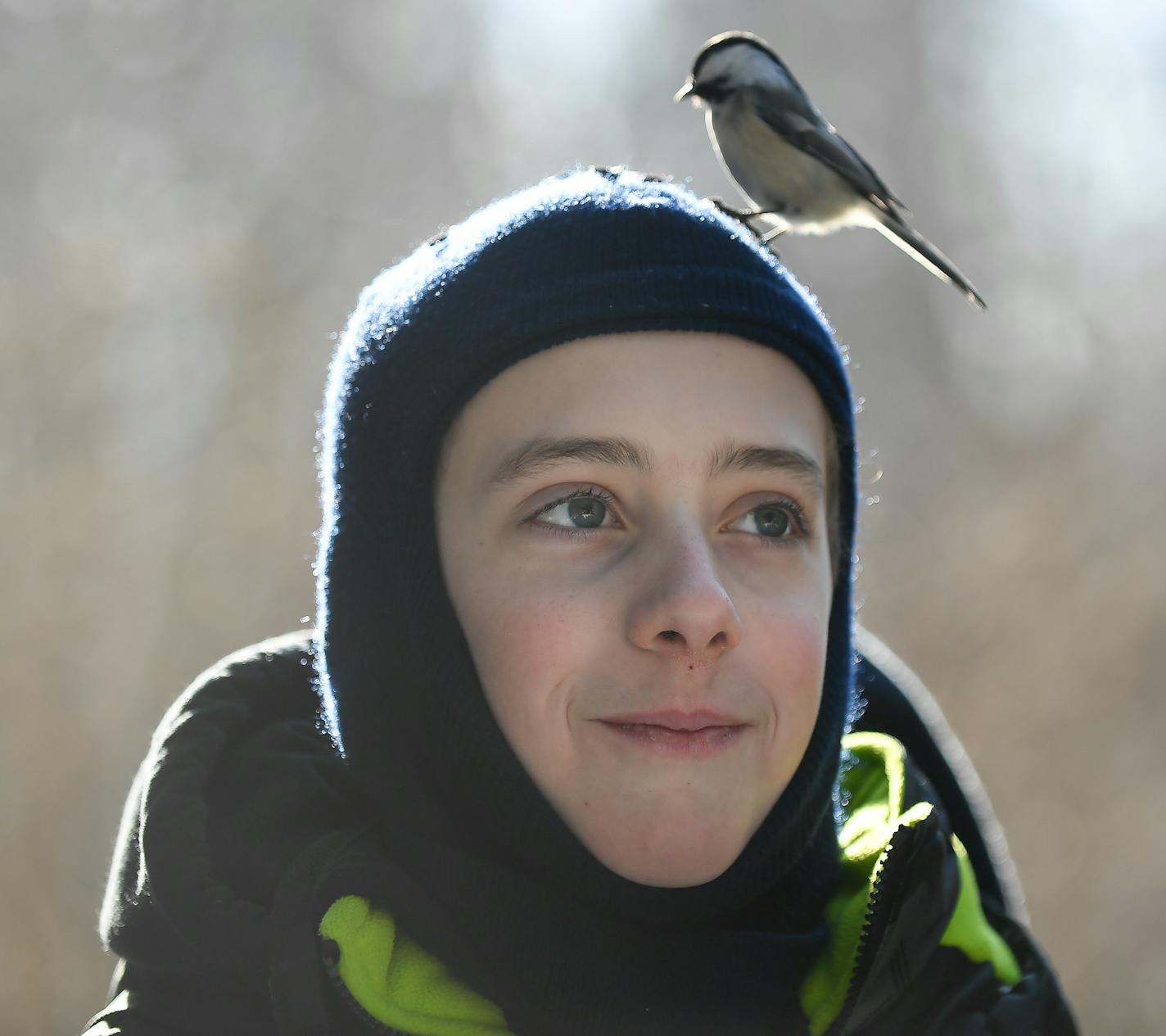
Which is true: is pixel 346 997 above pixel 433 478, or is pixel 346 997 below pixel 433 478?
below

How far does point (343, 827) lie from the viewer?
1279 millimetres

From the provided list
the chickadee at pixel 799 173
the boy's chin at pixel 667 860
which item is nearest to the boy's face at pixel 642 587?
the boy's chin at pixel 667 860

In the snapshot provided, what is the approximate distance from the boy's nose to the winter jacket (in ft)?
1.02

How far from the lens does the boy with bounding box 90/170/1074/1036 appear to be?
3.74 feet

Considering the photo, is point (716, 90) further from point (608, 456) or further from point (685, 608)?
point (685, 608)

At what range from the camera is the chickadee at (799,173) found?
208 centimetres

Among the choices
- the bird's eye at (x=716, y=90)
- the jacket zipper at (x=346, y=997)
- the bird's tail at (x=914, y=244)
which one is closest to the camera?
the jacket zipper at (x=346, y=997)

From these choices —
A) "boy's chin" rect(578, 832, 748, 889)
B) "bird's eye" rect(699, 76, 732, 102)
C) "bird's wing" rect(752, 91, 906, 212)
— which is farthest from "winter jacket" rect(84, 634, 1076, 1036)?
"bird's eye" rect(699, 76, 732, 102)

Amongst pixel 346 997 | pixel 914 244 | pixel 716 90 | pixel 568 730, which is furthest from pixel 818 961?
pixel 716 90

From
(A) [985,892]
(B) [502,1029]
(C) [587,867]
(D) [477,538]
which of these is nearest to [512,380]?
(D) [477,538]

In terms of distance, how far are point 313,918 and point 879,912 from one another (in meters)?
0.55

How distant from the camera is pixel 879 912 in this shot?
1.22 m

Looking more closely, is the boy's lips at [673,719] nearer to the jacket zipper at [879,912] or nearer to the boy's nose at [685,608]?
the boy's nose at [685,608]

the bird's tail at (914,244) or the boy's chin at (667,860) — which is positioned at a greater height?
the bird's tail at (914,244)
